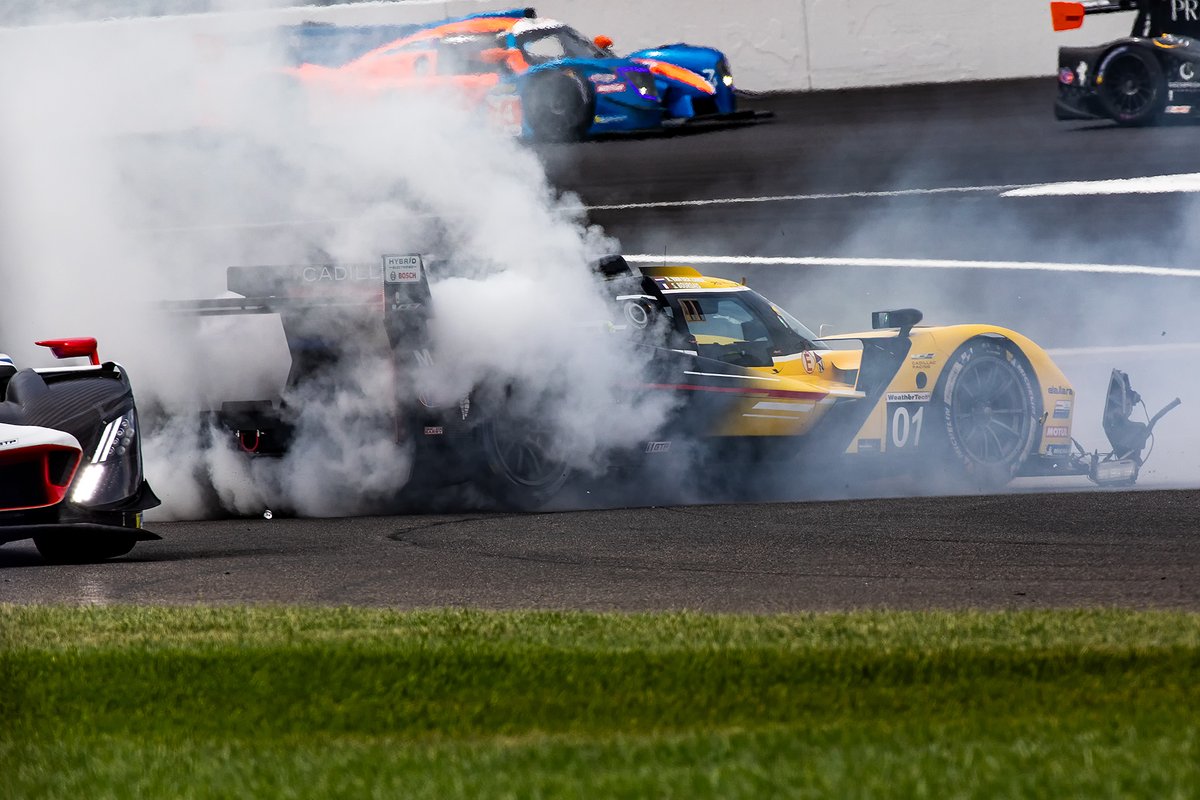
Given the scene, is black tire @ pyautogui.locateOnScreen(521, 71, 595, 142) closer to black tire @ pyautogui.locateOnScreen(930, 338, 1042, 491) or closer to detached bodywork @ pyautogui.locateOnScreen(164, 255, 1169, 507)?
detached bodywork @ pyautogui.locateOnScreen(164, 255, 1169, 507)

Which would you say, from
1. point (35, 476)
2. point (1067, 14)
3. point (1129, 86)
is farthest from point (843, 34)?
point (35, 476)

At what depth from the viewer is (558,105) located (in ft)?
59.0

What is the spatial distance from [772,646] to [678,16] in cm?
1635

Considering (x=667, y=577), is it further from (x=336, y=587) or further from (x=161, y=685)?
(x=161, y=685)

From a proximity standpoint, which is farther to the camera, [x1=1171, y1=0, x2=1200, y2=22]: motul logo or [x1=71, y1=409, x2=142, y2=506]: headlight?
[x1=1171, y1=0, x2=1200, y2=22]: motul logo

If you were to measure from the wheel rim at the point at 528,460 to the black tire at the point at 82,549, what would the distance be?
211 centimetres

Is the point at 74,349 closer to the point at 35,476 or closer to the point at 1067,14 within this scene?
the point at 35,476

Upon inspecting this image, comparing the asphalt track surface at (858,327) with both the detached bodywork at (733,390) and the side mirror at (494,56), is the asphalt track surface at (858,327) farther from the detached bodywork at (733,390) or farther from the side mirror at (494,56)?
the side mirror at (494,56)

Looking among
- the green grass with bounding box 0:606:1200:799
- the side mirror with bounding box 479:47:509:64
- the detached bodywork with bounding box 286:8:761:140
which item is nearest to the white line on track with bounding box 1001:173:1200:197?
the detached bodywork with bounding box 286:8:761:140

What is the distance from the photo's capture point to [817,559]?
24.7 feet

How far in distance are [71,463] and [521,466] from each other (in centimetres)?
266

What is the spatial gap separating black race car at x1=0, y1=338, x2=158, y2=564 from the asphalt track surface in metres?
0.21

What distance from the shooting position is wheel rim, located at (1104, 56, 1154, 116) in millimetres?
17094

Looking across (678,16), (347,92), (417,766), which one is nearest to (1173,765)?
(417,766)
